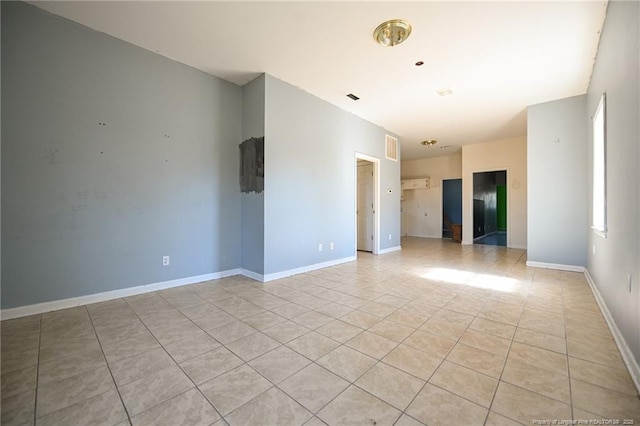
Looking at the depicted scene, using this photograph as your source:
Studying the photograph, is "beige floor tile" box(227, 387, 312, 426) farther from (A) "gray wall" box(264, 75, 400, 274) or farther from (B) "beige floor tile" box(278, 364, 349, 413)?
(A) "gray wall" box(264, 75, 400, 274)

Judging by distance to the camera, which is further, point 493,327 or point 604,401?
point 493,327

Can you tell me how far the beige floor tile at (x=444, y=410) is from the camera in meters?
1.25

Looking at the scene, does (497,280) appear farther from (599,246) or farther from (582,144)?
(582,144)

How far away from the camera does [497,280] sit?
3.75m

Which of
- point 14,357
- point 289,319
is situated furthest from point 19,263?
point 289,319

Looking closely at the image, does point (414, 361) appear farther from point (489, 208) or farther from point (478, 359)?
point (489, 208)

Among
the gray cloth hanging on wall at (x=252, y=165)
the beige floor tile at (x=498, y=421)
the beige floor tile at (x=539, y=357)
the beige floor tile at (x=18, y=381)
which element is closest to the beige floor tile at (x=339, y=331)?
the beige floor tile at (x=498, y=421)

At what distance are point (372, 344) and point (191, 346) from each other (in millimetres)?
1385

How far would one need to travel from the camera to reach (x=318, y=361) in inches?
69.4

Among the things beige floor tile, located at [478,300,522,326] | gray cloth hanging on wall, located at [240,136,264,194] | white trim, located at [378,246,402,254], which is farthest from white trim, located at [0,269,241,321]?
white trim, located at [378,246,402,254]

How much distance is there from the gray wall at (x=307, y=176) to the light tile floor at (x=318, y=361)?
3.64 feet

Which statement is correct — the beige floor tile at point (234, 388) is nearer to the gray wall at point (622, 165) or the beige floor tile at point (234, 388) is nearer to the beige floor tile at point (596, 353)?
the beige floor tile at point (596, 353)

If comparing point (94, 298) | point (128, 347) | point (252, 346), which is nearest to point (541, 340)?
point (252, 346)

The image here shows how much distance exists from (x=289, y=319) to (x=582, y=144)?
17.3 ft
